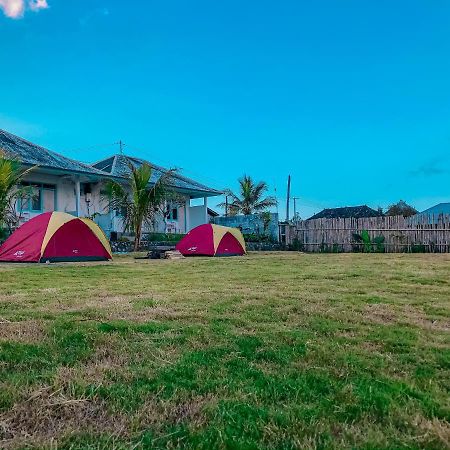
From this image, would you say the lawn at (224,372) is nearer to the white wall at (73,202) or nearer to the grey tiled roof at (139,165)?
the white wall at (73,202)

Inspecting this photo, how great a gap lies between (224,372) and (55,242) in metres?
9.60

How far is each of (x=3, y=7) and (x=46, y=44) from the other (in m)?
1.79

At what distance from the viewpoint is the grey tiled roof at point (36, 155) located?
54.8 feet

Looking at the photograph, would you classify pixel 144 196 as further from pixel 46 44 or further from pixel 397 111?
pixel 397 111

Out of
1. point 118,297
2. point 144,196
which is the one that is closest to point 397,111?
point 144,196

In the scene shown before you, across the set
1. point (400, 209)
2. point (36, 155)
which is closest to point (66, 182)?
point (36, 155)

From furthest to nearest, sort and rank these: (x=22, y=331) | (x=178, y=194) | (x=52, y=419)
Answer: (x=178, y=194)
(x=22, y=331)
(x=52, y=419)

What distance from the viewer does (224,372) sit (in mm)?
2410

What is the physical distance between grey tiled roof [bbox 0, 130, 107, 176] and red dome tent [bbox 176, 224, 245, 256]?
6.08m

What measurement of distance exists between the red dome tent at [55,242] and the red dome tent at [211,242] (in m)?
3.33

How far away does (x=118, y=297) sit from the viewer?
4773 mm

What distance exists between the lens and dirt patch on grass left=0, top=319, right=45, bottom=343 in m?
2.94

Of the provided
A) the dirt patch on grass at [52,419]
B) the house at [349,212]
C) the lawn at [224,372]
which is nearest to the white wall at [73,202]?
the lawn at [224,372]

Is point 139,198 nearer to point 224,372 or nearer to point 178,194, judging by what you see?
point 178,194
